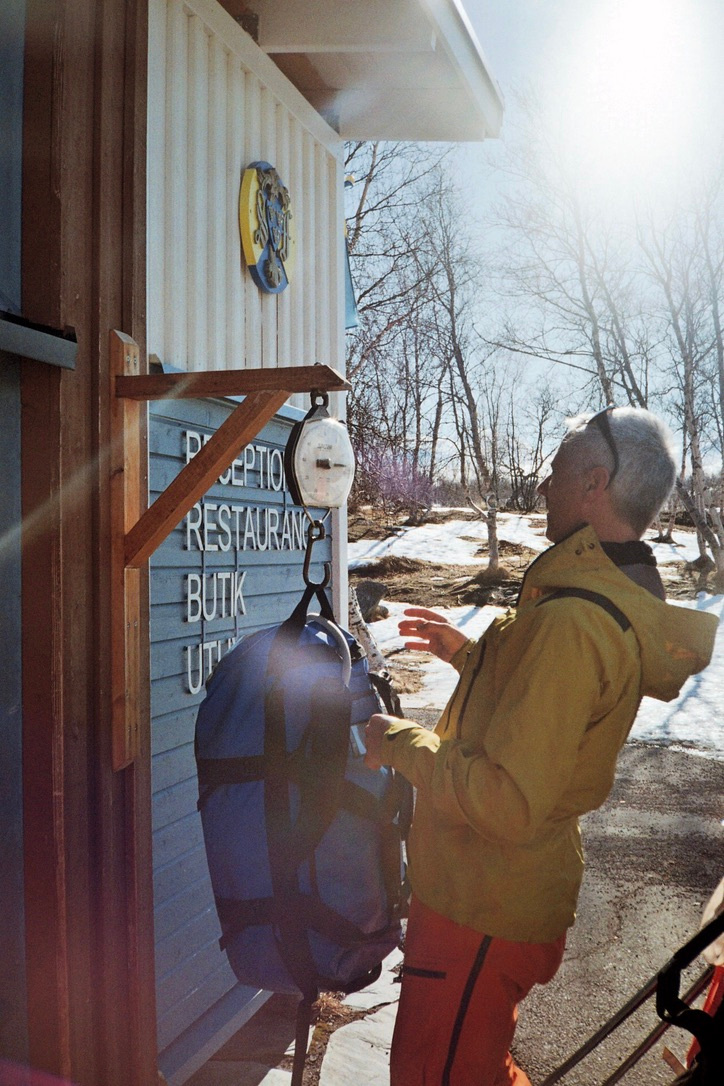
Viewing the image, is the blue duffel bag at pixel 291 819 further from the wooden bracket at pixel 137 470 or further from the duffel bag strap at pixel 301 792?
the wooden bracket at pixel 137 470

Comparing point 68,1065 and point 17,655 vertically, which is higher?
point 17,655

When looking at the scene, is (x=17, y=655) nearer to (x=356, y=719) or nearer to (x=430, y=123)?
(x=356, y=719)

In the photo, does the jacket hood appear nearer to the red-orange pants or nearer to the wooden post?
the red-orange pants

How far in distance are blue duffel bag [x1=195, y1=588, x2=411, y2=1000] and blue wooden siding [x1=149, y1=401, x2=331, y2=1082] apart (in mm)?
1257

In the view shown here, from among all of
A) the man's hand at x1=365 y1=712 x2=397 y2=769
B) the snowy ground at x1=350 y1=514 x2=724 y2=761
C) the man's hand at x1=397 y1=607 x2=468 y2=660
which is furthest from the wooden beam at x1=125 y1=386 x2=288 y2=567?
the snowy ground at x1=350 y1=514 x2=724 y2=761

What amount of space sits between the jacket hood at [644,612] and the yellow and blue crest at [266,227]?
8.07ft

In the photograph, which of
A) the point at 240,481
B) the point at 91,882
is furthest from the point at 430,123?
the point at 91,882

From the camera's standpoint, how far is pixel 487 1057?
188 centimetres

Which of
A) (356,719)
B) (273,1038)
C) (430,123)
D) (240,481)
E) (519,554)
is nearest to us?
(356,719)

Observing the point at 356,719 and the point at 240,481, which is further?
the point at 240,481

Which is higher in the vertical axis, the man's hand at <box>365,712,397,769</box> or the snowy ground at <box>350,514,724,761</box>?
the man's hand at <box>365,712,397,769</box>

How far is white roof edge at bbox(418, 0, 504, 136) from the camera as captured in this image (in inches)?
138

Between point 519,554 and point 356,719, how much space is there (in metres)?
18.7

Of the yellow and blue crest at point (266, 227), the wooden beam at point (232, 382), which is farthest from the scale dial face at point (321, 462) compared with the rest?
the yellow and blue crest at point (266, 227)
